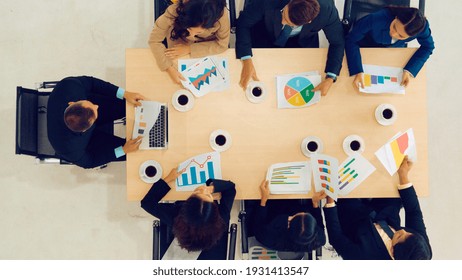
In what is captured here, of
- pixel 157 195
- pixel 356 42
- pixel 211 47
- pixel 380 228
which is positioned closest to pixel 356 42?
pixel 356 42

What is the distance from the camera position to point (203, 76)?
2.01 meters

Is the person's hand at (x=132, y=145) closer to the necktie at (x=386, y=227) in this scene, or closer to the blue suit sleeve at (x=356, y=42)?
the blue suit sleeve at (x=356, y=42)

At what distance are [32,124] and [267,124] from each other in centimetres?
125

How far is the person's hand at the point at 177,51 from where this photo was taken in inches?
79.0

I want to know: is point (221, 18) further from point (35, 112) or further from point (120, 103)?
point (35, 112)

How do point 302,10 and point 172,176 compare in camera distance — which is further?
point 172,176

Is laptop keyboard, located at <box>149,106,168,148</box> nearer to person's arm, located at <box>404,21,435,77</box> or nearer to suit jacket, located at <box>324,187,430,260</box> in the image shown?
suit jacket, located at <box>324,187,430,260</box>

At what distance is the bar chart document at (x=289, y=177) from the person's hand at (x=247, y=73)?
0.46m

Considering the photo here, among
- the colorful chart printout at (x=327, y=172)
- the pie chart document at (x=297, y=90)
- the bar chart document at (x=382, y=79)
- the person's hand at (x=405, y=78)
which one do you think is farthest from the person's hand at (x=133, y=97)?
the person's hand at (x=405, y=78)

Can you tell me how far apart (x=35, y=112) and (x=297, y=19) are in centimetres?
146

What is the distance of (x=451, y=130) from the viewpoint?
8.81 feet

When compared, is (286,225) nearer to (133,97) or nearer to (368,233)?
(368,233)

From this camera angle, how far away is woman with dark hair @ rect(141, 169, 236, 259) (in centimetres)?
177

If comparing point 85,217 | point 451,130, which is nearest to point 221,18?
point 85,217
